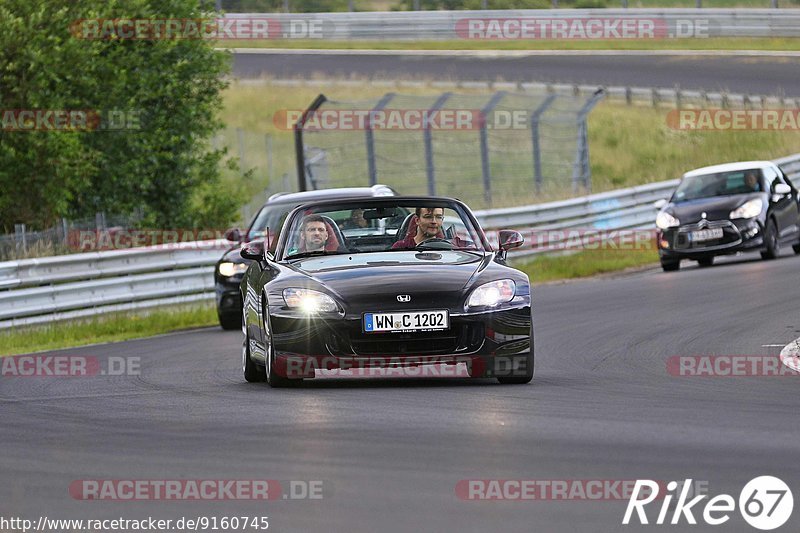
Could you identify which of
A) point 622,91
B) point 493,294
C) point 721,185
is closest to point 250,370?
point 493,294

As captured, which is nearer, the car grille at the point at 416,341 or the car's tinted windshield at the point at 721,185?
the car grille at the point at 416,341

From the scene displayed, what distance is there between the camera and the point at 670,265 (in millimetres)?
24219

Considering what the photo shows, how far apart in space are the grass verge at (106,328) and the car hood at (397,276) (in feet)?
Answer: 25.2

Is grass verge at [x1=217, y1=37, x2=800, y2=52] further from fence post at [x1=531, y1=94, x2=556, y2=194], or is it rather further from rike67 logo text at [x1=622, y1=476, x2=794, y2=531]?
rike67 logo text at [x1=622, y1=476, x2=794, y2=531]

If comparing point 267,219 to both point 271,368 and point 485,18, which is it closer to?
point 271,368

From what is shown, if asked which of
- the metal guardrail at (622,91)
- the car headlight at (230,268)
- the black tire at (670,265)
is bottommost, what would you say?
the black tire at (670,265)

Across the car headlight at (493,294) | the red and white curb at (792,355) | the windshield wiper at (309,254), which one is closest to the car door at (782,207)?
the red and white curb at (792,355)

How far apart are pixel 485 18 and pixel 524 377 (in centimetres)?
3957

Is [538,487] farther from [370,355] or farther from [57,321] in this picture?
[57,321]

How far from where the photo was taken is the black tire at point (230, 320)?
62.8 feet

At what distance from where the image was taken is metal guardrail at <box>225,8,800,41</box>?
4644 cm

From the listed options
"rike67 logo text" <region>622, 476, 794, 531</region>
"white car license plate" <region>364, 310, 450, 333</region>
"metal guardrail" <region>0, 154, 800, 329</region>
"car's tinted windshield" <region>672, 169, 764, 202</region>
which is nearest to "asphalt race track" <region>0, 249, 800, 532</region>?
"rike67 logo text" <region>622, 476, 794, 531</region>

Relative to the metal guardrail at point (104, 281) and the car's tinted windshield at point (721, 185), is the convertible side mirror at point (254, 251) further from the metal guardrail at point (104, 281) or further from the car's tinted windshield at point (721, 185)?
the car's tinted windshield at point (721, 185)

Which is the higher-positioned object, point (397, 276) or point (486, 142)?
point (486, 142)
